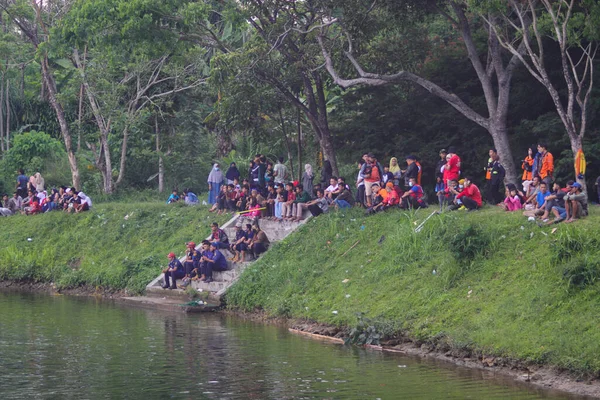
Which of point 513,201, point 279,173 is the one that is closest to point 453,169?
point 513,201

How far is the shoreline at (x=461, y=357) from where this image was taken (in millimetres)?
13805

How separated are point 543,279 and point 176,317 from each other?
959 cm

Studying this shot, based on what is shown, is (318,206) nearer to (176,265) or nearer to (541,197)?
(176,265)

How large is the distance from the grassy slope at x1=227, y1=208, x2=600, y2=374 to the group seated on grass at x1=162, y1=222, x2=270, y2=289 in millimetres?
665

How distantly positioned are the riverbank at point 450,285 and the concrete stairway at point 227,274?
0.60m

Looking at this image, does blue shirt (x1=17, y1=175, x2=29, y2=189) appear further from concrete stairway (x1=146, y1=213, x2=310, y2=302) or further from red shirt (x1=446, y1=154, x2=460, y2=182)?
red shirt (x1=446, y1=154, x2=460, y2=182)

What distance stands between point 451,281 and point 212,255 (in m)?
8.25

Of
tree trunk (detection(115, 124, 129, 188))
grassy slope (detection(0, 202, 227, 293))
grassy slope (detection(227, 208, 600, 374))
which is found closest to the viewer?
grassy slope (detection(227, 208, 600, 374))

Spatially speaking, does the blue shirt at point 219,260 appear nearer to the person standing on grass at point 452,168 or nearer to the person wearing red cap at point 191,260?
the person wearing red cap at point 191,260

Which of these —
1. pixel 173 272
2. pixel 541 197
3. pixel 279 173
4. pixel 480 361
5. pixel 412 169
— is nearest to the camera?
pixel 480 361

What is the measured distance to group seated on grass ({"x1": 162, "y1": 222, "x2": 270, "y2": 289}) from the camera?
24266 mm

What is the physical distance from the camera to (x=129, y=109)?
119 feet

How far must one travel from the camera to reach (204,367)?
1568 centimetres

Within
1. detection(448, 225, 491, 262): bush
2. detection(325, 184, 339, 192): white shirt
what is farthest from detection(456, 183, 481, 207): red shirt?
detection(325, 184, 339, 192): white shirt
